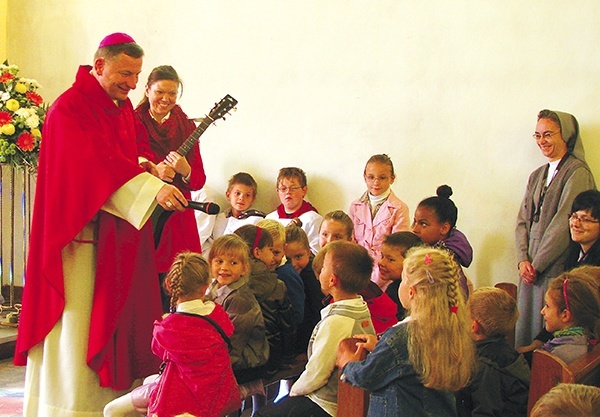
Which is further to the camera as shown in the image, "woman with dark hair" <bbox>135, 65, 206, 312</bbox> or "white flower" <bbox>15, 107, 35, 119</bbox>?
"white flower" <bbox>15, 107, 35, 119</bbox>

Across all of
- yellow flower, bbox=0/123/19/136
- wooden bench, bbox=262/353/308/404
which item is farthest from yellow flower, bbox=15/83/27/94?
wooden bench, bbox=262/353/308/404

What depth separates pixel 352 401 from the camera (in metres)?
2.56

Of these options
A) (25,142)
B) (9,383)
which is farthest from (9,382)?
(25,142)

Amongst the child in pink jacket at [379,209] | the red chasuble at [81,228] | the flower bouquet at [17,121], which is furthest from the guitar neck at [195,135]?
the flower bouquet at [17,121]

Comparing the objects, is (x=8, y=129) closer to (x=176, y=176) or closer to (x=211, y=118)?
(x=176, y=176)

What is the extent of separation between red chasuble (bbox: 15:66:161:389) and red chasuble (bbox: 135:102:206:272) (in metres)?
0.92

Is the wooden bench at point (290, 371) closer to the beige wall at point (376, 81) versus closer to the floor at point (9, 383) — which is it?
the floor at point (9, 383)

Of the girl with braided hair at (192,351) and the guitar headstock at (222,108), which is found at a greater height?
the guitar headstock at (222,108)

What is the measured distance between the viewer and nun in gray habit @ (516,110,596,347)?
4672 mm

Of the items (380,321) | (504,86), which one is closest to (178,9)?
(504,86)

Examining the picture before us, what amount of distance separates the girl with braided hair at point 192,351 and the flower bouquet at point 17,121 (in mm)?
3313

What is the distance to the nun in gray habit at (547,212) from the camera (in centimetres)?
467

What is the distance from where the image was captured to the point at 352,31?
5.72 meters

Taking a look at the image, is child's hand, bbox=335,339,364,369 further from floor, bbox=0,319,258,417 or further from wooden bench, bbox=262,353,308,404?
floor, bbox=0,319,258,417
